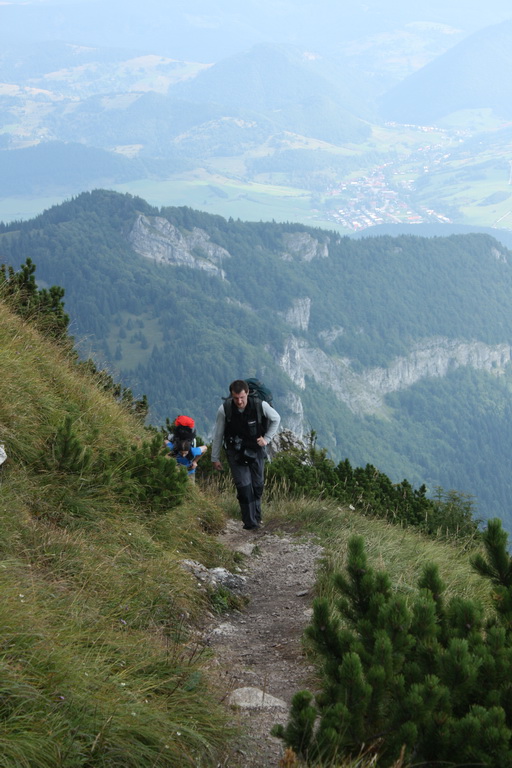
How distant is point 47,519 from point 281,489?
6.40m

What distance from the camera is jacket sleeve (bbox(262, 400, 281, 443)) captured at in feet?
28.4

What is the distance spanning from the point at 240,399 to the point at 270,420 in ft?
1.78

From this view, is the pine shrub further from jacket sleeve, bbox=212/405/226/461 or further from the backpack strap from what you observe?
jacket sleeve, bbox=212/405/226/461

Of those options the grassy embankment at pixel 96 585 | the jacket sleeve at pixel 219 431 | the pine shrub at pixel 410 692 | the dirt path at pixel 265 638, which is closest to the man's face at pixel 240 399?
the jacket sleeve at pixel 219 431

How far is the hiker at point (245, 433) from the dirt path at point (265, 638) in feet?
2.83

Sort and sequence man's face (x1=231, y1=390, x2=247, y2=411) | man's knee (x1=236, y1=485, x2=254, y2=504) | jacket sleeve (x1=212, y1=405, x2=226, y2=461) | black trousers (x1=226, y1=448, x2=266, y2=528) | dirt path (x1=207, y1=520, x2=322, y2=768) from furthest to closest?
man's knee (x1=236, y1=485, x2=254, y2=504) < black trousers (x1=226, y1=448, x2=266, y2=528) < jacket sleeve (x1=212, y1=405, x2=226, y2=461) < man's face (x1=231, y1=390, x2=247, y2=411) < dirt path (x1=207, y1=520, x2=322, y2=768)

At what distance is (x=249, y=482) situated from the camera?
9117 mm

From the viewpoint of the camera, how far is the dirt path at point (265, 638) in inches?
167

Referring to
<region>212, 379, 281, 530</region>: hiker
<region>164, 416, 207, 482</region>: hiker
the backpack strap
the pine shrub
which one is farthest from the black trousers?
the pine shrub

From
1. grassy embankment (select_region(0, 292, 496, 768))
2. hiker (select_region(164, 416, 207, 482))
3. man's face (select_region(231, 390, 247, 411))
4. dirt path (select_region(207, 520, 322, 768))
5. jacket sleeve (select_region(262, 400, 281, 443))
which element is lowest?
dirt path (select_region(207, 520, 322, 768))

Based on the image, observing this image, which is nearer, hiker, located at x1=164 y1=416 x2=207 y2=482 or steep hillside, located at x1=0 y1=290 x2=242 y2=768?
steep hillside, located at x1=0 y1=290 x2=242 y2=768

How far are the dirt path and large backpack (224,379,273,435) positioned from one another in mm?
1551

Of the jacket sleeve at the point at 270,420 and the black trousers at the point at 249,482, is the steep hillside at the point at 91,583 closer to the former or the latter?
the black trousers at the point at 249,482

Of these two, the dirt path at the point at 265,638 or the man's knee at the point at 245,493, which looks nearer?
the dirt path at the point at 265,638
